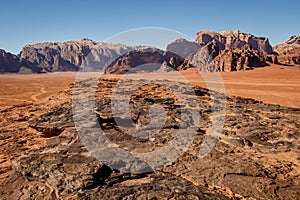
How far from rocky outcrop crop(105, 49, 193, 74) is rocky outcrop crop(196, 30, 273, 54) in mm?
25129

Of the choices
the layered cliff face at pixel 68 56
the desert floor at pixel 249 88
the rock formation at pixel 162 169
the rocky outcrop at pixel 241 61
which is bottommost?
the desert floor at pixel 249 88

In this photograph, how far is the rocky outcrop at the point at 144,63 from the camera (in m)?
85.1

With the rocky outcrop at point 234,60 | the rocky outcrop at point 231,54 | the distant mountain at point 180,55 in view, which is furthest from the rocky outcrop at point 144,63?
the rocky outcrop at point 234,60

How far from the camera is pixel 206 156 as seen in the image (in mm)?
5266

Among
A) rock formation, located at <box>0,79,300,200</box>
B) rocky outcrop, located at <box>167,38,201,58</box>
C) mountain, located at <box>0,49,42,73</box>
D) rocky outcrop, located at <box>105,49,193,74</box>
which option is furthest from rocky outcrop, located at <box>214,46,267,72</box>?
mountain, located at <box>0,49,42,73</box>

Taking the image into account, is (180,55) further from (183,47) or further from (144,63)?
(144,63)

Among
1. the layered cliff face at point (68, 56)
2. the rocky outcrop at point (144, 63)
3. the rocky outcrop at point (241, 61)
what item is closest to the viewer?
the rocky outcrop at point (241, 61)

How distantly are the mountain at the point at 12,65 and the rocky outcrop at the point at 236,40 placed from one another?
9550cm

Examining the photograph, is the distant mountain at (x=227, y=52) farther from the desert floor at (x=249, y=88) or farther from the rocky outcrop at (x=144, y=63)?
the rocky outcrop at (x=144, y=63)

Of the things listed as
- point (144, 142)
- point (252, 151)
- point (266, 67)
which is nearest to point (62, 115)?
point (144, 142)

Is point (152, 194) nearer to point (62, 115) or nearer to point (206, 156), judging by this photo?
point (206, 156)

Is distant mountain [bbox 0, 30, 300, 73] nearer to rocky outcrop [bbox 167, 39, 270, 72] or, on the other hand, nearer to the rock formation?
rocky outcrop [bbox 167, 39, 270, 72]

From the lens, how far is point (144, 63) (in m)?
105

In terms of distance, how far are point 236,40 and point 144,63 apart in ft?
167
